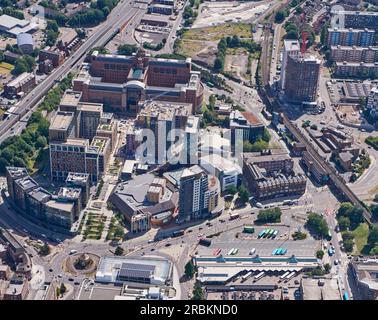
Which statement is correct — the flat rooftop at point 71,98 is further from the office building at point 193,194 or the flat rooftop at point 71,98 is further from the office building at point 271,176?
the office building at point 271,176

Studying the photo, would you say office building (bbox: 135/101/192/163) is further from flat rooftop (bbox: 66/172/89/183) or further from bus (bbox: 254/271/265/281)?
bus (bbox: 254/271/265/281)

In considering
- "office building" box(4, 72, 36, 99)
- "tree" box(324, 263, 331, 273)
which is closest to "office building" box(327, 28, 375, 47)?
"office building" box(4, 72, 36, 99)

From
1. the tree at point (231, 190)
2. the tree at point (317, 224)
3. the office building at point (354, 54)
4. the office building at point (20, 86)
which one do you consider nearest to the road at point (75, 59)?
the office building at point (20, 86)

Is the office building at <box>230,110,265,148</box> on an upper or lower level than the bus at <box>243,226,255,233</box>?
upper
